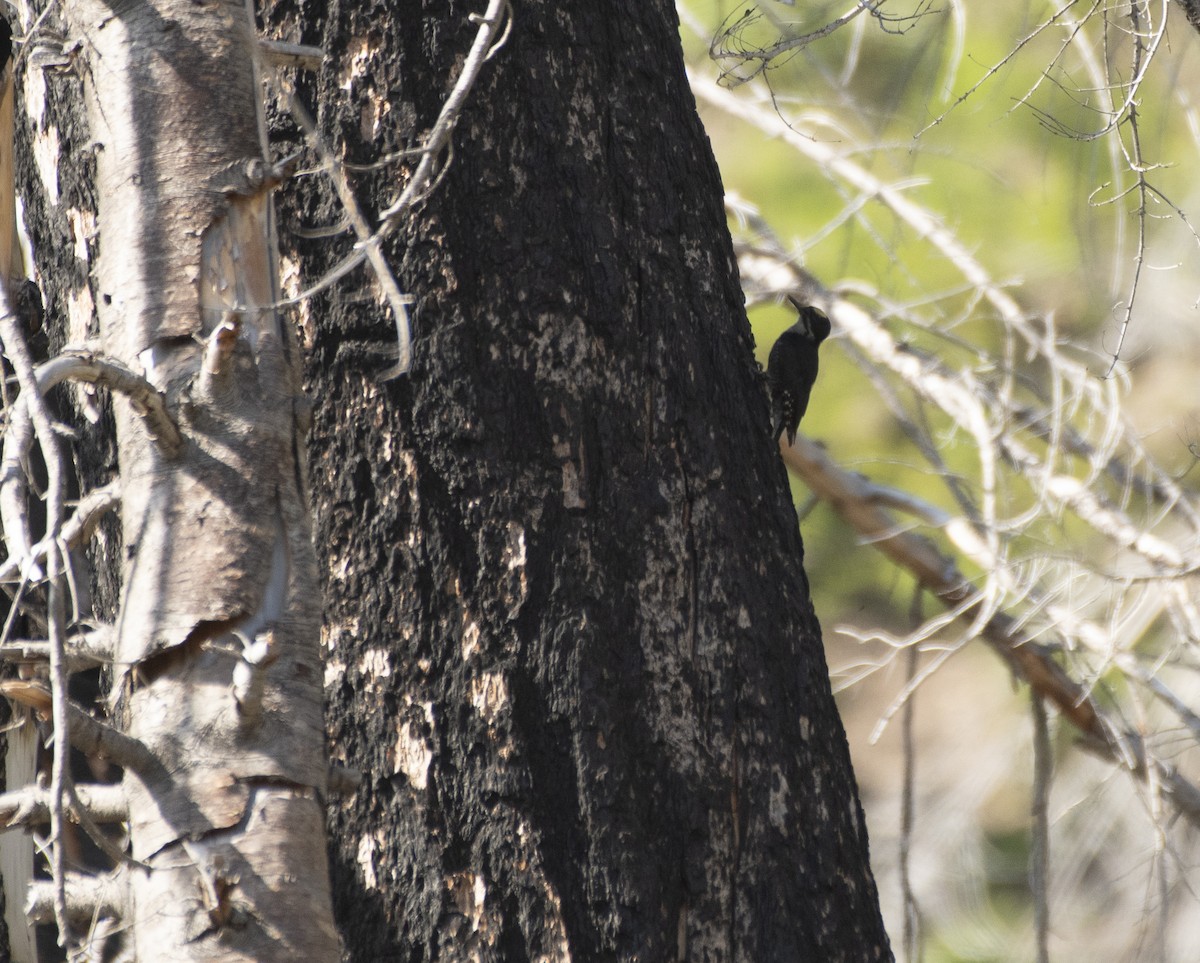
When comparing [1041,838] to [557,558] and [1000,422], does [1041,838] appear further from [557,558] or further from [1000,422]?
[557,558]

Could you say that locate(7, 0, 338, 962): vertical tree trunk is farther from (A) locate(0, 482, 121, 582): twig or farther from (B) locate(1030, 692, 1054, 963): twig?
(B) locate(1030, 692, 1054, 963): twig

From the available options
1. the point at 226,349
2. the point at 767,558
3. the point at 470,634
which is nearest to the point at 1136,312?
the point at 767,558

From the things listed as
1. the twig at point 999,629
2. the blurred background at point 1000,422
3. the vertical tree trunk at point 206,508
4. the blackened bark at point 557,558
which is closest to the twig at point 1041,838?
the blurred background at point 1000,422

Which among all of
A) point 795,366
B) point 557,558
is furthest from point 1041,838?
point 557,558

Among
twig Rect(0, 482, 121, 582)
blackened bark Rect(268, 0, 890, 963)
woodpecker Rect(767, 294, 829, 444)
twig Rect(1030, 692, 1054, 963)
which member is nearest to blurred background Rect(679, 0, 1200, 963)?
twig Rect(1030, 692, 1054, 963)

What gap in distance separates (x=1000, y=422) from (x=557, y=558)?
2.39 m

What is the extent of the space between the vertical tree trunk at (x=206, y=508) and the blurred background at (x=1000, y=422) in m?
1.74

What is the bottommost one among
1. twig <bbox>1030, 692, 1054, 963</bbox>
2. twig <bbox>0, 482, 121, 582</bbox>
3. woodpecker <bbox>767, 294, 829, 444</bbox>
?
twig <bbox>1030, 692, 1054, 963</bbox>

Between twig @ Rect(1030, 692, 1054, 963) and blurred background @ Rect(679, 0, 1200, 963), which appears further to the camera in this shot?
blurred background @ Rect(679, 0, 1200, 963)

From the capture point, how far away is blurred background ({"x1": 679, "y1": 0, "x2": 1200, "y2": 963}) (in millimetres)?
3482

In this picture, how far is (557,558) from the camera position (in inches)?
67.0

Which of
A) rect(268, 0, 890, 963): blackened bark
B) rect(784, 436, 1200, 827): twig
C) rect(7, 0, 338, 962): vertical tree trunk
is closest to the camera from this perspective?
rect(7, 0, 338, 962): vertical tree trunk

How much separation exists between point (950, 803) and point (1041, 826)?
2.91 ft

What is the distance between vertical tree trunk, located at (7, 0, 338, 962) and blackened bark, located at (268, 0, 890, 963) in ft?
1.07
